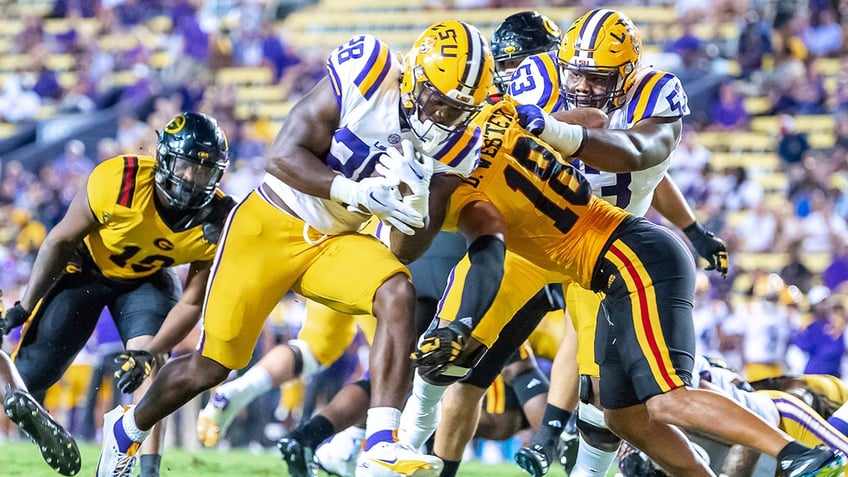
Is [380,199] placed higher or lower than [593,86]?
lower

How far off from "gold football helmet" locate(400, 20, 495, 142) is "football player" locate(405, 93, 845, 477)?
25 centimetres

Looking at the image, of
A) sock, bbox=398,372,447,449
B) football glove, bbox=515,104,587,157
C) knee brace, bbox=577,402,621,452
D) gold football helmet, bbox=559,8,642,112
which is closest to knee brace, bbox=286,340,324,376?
sock, bbox=398,372,447,449

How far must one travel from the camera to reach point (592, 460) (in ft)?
18.1

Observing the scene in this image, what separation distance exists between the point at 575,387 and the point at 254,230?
2035 millimetres

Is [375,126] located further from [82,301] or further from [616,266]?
[82,301]

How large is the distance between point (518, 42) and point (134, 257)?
86.9 inches

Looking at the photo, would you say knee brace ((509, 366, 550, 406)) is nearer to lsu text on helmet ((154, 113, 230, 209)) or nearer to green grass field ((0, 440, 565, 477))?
green grass field ((0, 440, 565, 477))

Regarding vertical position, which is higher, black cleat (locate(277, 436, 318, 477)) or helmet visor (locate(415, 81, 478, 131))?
helmet visor (locate(415, 81, 478, 131))

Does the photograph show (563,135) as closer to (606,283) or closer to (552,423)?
(606,283)

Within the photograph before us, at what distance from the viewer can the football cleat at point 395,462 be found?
4246mm

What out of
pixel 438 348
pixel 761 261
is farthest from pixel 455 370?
pixel 761 261

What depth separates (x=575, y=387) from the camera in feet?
20.3

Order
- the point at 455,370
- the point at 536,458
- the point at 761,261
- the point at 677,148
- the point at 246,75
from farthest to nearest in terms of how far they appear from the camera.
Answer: the point at 246,75 → the point at 761,261 → the point at 677,148 → the point at 536,458 → the point at 455,370

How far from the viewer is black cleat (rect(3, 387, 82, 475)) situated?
534 cm
